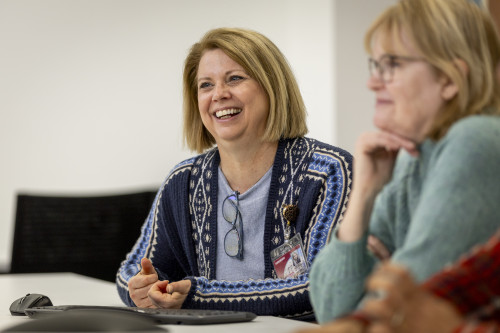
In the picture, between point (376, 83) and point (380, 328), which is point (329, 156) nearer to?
point (376, 83)

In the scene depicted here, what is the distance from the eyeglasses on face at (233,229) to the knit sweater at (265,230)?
40 millimetres

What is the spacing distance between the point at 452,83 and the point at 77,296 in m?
1.41

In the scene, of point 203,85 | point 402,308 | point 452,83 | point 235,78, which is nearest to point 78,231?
point 203,85

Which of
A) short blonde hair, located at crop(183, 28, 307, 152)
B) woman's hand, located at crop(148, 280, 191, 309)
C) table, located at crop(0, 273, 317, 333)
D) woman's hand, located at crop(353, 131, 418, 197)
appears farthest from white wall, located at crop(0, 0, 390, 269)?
woman's hand, located at crop(353, 131, 418, 197)

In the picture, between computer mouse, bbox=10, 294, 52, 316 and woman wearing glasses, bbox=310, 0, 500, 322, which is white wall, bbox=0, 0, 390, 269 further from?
woman wearing glasses, bbox=310, 0, 500, 322

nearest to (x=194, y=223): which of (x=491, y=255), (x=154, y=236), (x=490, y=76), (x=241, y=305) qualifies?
(x=154, y=236)

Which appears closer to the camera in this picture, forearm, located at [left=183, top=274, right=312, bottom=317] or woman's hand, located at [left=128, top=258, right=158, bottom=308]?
forearm, located at [left=183, top=274, right=312, bottom=317]

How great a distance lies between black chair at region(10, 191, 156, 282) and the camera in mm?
3283

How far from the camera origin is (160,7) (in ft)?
14.9

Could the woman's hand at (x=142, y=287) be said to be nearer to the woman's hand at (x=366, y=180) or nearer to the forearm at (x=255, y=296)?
the forearm at (x=255, y=296)

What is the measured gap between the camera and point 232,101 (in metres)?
2.29

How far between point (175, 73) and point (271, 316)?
302 cm

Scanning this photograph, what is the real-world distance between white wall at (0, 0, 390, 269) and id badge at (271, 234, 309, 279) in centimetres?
216

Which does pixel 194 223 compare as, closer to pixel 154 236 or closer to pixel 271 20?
pixel 154 236
